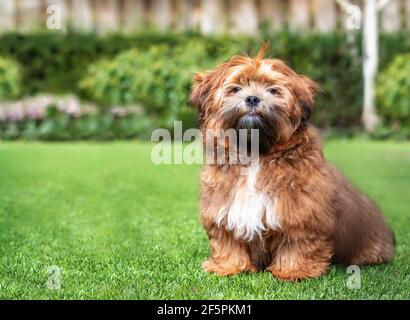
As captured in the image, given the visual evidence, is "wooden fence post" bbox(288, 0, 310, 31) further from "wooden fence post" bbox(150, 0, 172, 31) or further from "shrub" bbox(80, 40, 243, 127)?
"wooden fence post" bbox(150, 0, 172, 31)

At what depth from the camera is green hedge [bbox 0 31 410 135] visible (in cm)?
1241

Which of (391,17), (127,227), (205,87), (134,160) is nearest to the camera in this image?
(205,87)

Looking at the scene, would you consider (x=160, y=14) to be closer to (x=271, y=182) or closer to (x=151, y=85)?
(x=151, y=85)

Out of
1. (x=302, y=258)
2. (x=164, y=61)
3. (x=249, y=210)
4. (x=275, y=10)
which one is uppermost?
(x=275, y=10)

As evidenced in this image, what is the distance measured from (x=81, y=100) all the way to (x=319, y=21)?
4.12 metres

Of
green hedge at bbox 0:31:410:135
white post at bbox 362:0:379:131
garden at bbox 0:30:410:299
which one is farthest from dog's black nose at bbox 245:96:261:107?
white post at bbox 362:0:379:131

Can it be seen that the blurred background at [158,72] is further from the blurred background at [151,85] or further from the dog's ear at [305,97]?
the dog's ear at [305,97]

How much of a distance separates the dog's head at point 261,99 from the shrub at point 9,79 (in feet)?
27.8

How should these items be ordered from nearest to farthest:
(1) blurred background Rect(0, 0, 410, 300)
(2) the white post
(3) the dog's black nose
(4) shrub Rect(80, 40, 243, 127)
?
(3) the dog's black nose, (1) blurred background Rect(0, 0, 410, 300), (4) shrub Rect(80, 40, 243, 127), (2) the white post

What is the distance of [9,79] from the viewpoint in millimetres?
12508

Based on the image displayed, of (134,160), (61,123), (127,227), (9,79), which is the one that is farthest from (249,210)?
(9,79)

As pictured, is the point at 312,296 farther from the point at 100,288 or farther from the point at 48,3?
the point at 48,3

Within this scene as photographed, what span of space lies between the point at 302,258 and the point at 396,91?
26.7ft
